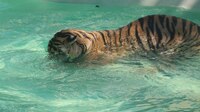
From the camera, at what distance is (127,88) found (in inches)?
168

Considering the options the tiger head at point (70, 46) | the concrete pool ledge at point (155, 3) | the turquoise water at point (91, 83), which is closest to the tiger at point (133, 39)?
the tiger head at point (70, 46)

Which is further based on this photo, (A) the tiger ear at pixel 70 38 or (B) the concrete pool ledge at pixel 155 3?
(B) the concrete pool ledge at pixel 155 3

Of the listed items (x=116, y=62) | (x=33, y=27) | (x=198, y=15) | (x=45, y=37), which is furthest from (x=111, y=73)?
(x=198, y=15)

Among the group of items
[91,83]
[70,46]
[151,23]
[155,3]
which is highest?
[155,3]

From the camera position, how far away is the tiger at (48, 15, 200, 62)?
474 cm

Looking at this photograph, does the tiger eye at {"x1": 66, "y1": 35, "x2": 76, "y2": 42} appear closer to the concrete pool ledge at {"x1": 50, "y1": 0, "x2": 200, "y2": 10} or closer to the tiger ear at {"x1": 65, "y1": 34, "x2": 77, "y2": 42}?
the tiger ear at {"x1": 65, "y1": 34, "x2": 77, "y2": 42}

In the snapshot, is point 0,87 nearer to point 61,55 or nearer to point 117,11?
point 61,55

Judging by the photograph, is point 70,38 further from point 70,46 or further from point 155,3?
point 155,3

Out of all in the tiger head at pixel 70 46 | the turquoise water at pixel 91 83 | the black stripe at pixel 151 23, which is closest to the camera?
the turquoise water at pixel 91 83

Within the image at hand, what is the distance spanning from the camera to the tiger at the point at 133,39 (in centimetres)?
474

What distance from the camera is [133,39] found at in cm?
495

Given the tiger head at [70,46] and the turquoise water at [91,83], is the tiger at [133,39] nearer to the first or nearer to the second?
the tiger head at [70,46]

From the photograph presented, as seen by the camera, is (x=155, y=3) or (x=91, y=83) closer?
(x=91, y=83)

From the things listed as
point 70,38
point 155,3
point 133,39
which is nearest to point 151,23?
point 133,39
